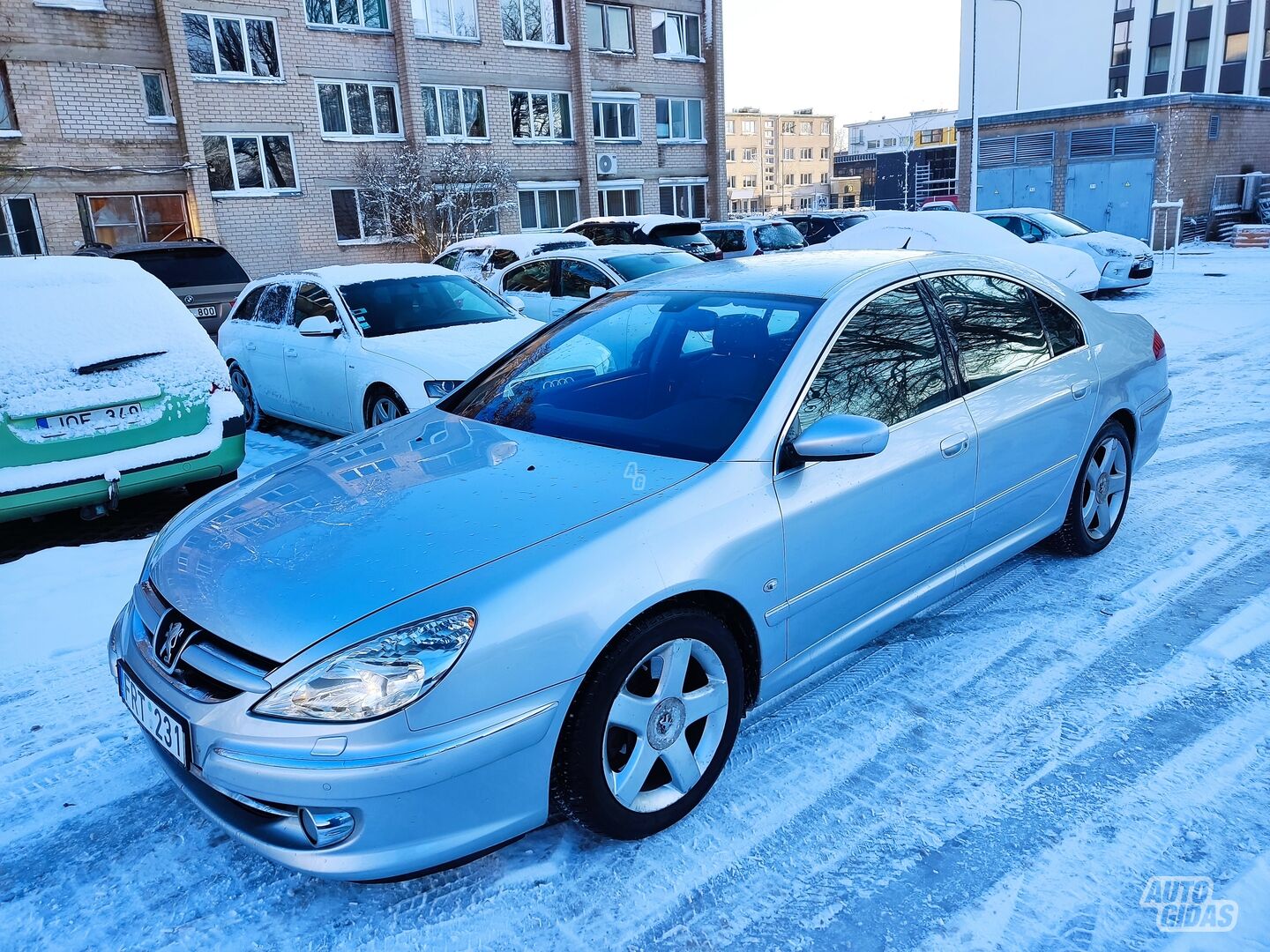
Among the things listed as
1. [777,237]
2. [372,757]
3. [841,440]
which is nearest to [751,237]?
[777,237]

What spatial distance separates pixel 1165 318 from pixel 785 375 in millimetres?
11428

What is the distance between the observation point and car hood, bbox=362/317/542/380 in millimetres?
6445

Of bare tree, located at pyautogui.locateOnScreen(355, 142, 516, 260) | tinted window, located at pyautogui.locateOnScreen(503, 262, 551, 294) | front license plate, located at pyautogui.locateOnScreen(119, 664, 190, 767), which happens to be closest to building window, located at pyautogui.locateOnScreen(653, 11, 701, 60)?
bare tree, located at pyautogui.locateOnScreen(355, 142, 516, 260)

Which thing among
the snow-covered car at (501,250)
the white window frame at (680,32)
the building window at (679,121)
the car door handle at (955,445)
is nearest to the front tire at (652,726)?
the car door handle at (955,445)

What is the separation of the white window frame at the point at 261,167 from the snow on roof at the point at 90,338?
1879 centimetres

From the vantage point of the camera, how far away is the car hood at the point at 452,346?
21.1ft

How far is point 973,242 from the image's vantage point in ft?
46.2

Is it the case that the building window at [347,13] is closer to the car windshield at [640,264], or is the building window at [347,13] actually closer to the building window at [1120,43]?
the car windshield at [640,264]

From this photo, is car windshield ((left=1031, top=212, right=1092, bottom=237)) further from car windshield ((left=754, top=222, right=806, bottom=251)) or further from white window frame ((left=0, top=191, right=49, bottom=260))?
white window frame ((left=0, top=191, right=49, bottom=260))

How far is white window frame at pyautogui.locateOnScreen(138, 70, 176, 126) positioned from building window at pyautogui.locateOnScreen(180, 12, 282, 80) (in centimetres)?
82

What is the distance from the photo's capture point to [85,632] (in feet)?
13.1

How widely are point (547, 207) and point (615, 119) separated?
412 centimetres

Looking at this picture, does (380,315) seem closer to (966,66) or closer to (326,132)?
(326,132)

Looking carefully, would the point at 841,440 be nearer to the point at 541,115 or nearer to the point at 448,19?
the point at 448,19
